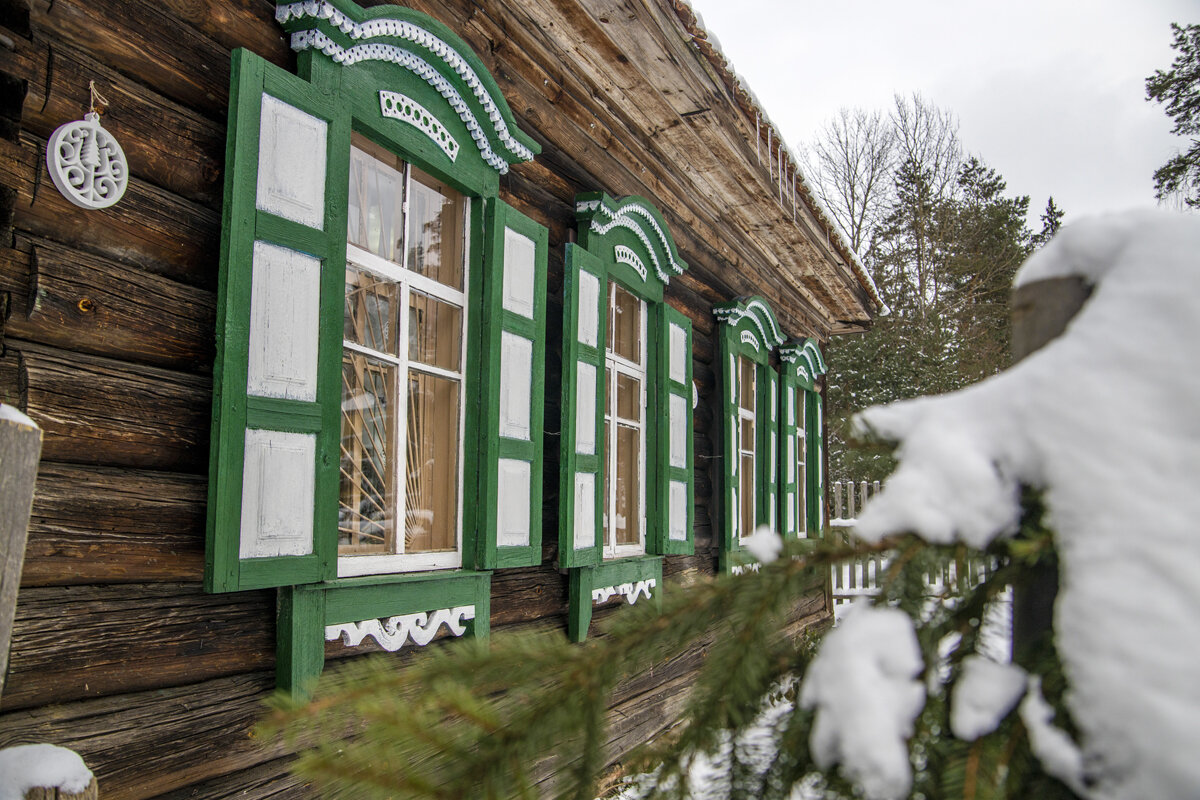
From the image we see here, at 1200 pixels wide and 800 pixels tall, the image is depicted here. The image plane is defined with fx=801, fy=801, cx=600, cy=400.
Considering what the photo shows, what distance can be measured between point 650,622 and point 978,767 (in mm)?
299

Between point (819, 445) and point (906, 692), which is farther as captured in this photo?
point (819, 445)

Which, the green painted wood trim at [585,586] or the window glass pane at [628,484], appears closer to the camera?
the green painted wood trim at [585,586]

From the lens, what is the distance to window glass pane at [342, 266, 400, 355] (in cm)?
262

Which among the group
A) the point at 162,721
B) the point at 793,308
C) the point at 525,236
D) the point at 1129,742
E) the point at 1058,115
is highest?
the point at 1058,115

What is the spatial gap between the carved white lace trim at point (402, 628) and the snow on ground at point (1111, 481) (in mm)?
1967

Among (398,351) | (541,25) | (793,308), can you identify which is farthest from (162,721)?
(793,308)

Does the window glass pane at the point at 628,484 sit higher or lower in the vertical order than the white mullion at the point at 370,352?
lower

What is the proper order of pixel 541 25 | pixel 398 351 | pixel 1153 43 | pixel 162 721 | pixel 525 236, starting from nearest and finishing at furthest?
1. pixel 162 721
2. pixel 398 351
3. pixel 525 236
4. pixel 541 25
5. pixel 1153 43

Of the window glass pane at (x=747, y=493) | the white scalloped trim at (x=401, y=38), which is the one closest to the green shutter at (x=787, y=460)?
the window glass pane at (x=747, y=493)

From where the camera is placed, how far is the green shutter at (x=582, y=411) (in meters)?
3.50

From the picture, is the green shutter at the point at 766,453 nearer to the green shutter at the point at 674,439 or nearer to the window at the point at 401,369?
the green shutter at the point at 674,439

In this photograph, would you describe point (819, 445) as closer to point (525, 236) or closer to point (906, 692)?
point (525, 236)

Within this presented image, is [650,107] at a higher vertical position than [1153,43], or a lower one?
lower

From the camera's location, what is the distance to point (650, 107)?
14.1 feet
